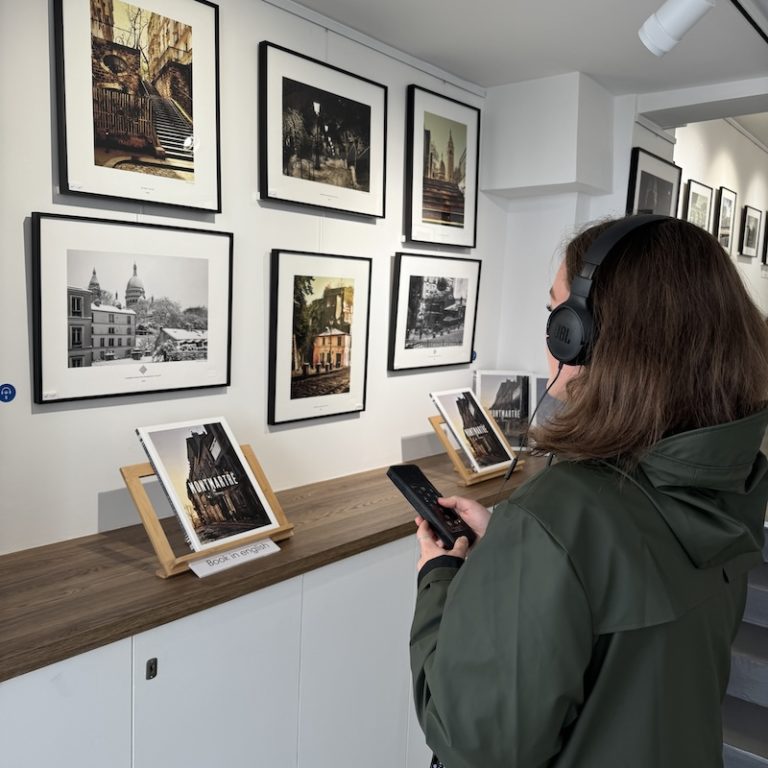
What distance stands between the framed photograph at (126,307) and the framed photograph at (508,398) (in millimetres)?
1358

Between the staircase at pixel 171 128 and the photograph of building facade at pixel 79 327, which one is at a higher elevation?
the staircase at pixel 171 128

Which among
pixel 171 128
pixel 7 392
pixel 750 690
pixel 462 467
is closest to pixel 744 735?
pixel 750 690

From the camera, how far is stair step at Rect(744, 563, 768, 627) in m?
1.95

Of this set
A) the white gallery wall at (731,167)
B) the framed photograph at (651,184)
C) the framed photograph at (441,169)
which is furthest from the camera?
the white gallery wall at (731,167)

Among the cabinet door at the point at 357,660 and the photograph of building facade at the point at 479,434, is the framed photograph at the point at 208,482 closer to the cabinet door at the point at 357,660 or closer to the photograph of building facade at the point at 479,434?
the cabinet door at the point at 357,660

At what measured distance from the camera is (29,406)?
177cm

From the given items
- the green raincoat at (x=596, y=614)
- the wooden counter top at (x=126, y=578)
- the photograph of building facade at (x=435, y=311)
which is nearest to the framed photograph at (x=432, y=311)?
the photograph of building facade at (x=435, y=311)

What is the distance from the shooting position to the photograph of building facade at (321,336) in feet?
7.82

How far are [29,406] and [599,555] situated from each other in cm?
149

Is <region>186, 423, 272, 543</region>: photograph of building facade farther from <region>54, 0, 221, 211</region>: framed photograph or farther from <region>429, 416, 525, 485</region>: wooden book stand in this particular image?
<region>429, 416, 525, 485</region>: wooden book stand

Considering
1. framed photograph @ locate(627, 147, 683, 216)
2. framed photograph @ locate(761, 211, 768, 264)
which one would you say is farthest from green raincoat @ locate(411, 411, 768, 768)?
framed photograph @ locate(761, 211, 768, 264)

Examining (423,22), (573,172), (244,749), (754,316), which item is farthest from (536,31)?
(244,749)

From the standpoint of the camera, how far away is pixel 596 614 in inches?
32.1

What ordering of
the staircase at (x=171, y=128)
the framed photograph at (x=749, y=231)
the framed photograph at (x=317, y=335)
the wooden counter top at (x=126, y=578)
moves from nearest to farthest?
the wooden counter top at (x=126, y=578) → the staircase at (x=171, y=128) → the framed photograph at (x=317, y=335) → the framed photograph at (x=749, y=231)
